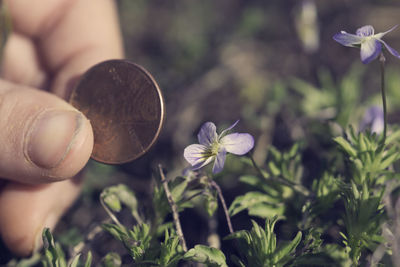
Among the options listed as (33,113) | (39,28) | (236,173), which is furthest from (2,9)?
(236,173)

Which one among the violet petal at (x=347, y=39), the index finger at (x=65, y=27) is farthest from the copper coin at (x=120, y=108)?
the violet petal at (x=347, y=39)

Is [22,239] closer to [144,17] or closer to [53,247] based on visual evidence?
[53,247]

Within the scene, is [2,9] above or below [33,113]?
above

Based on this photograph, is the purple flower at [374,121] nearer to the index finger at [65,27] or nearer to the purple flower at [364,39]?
the purple flower at [364,39]

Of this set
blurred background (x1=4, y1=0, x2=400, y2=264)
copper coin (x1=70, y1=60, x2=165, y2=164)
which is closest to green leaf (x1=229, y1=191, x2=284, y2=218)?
blurred background (x1=4, y1=0, x2=400, y2=264)

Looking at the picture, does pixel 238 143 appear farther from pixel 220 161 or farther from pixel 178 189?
pixel 178 189

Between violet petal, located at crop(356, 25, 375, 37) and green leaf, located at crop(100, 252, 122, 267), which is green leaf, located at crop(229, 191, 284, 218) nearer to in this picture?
green leaf, located at crop(100, 252, 122, 267)

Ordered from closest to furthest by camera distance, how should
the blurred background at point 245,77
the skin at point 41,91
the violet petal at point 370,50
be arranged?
the violet petal at point 370,50 < the skin at point 41,91 < the blurred background at point 245,77
